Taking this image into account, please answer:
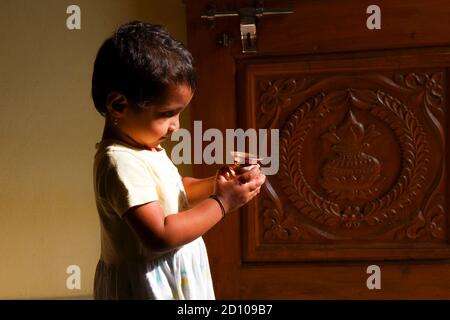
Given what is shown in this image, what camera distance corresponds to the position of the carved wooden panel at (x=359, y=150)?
1.59 metres

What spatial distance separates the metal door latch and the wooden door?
20 millimetres

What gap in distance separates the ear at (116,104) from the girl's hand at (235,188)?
7.9 inches

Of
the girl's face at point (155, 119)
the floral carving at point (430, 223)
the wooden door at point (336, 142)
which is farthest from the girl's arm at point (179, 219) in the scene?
the floral carving at point (430, 223)

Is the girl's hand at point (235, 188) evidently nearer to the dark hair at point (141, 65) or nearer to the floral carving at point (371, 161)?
the dark hair at point (141, 65)

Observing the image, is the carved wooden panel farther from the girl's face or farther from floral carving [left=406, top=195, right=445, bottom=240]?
the girl's face

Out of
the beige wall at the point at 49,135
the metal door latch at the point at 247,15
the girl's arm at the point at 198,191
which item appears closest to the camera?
the girl's arm at the point at 198,191

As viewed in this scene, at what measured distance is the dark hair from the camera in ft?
3.00

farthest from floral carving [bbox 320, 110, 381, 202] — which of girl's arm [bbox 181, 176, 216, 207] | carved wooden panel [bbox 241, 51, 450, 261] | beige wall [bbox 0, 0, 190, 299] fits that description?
girl's arm [bbox 181, 176, 216, 207]

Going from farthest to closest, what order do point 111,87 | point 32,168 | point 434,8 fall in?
point 32,168 → point 434,8 → point 111,87

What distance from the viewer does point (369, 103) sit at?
1604 millimetres

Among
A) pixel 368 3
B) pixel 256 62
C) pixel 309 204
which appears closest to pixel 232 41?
pixel 256 62

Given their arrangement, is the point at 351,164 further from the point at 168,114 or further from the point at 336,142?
the point at 168,114
